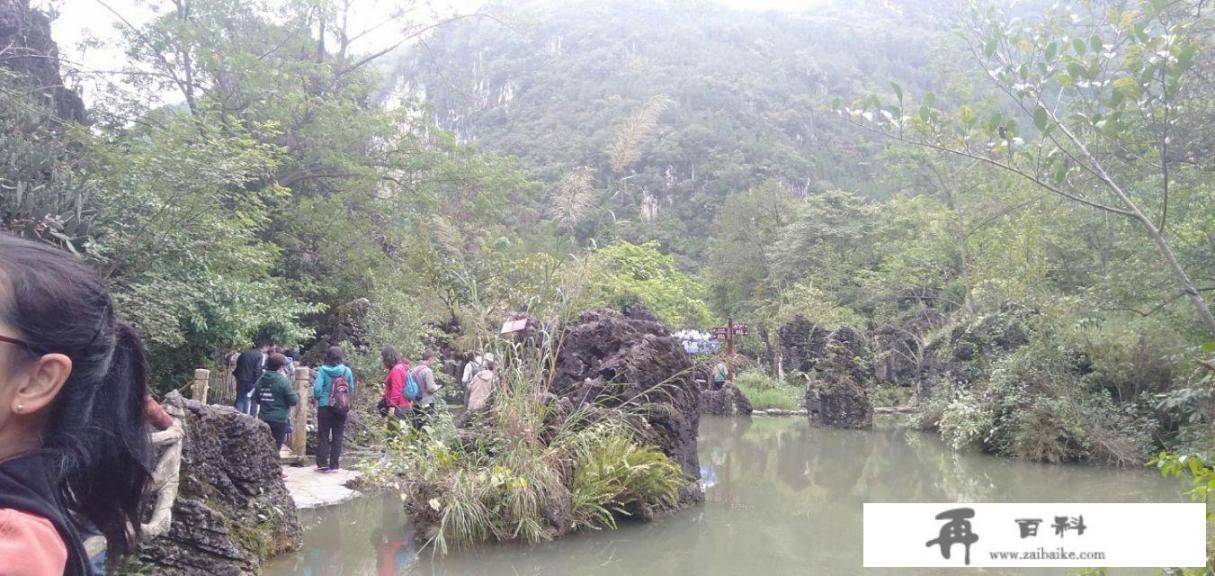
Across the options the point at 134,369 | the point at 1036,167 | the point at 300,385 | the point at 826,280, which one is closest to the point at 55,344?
the point at 134,369

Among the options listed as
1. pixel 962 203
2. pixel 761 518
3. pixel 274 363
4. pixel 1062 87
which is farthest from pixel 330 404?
pixel 962 203

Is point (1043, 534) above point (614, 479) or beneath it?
above

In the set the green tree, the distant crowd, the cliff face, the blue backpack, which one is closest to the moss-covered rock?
the distant crowd

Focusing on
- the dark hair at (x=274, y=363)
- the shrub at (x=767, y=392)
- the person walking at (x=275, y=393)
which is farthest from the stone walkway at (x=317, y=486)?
the shrub at (x=767, y=392)

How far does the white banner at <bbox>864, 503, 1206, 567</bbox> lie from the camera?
3389mm

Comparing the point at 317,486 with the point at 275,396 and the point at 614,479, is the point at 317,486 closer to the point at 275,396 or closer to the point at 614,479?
the point at 275,396

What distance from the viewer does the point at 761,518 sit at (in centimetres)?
661

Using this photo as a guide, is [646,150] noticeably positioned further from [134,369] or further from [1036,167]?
[134,369]

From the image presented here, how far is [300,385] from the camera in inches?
331

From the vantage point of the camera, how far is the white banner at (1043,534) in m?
3.39

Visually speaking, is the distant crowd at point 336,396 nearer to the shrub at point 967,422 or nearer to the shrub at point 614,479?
the shrub at point 614,479

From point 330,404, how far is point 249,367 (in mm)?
1861

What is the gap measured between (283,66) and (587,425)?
11624 mm

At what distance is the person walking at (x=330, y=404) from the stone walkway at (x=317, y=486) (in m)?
0.16
